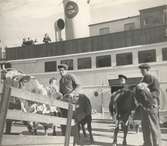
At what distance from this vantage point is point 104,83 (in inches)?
69.7

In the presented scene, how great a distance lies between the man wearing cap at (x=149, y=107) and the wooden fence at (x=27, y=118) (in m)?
0.31

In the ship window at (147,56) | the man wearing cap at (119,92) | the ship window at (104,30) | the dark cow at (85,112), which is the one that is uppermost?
the ship window at (104,30)

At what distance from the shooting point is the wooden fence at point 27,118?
4.41 feet

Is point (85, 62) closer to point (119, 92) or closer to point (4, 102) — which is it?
point (119, 92)

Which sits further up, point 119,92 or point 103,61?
point 103,61

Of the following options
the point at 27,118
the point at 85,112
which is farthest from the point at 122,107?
the point at 27,118

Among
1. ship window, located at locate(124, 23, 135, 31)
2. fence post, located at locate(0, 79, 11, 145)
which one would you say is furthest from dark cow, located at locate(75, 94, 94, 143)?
fence post, located at locate(0, 79, 11, 145)


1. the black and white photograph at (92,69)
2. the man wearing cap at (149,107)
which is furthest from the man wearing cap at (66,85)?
the man wearing cap at (149,107)

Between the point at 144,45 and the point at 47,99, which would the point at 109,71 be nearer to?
the point at 144,45

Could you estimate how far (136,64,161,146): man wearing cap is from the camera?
1.72 meters

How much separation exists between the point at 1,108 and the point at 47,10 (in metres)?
0.76

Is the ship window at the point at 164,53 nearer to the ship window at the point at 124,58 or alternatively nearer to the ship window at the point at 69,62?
the ship window at the point at 124,58

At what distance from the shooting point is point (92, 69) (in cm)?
185

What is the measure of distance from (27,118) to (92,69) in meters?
0.46
